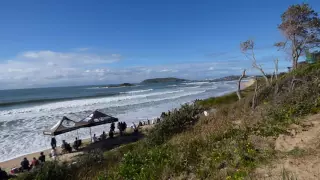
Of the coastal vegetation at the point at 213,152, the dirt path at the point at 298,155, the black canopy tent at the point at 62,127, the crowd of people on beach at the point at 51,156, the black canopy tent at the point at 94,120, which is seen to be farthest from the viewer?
the black canopy tent at the point at 94,120

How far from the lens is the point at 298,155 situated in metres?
4.29

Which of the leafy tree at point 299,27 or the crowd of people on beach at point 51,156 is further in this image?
the leafy tree at point 299,27

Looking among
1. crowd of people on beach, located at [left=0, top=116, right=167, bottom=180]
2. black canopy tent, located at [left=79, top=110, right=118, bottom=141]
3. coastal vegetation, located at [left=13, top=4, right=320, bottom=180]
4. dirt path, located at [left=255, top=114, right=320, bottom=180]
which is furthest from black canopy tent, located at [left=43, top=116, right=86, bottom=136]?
dirt path, located at [left=255, top=114, right=320, bottom=180]

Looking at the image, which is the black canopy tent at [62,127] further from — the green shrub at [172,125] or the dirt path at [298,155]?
the dirt path at [298,155]

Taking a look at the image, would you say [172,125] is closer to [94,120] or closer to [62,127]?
[62,127]

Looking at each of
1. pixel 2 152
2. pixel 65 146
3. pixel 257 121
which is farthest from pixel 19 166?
pixel 257 121

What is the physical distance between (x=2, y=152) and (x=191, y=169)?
1436 cm

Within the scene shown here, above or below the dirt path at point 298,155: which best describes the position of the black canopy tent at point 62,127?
below

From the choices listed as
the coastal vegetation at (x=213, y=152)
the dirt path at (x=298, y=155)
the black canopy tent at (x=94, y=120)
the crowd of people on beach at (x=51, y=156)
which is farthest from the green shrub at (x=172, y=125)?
the black canopy tent at (x=94, y=120)

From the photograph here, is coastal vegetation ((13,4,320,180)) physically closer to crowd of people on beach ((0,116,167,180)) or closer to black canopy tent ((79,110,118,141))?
crowd of people on beach ((0,116,167,180))

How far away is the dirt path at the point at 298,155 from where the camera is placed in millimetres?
3721

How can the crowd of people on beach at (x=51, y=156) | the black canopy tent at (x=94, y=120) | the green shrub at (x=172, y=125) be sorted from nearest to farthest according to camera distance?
the green shrub at (x=172, y=125)
the crowd of people on beach at (x=51, y=156)
the black canopy tent at (x=94, y=120)

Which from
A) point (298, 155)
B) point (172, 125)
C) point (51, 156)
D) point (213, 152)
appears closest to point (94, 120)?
point (51, 156)

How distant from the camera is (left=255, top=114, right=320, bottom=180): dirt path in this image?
146 inches
